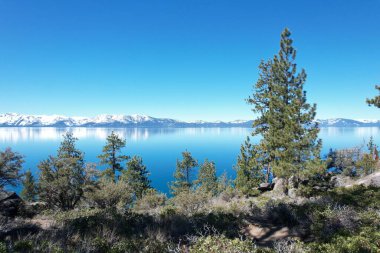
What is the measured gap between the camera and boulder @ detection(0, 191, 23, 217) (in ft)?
49.8

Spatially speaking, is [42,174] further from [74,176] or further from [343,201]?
[343,201]

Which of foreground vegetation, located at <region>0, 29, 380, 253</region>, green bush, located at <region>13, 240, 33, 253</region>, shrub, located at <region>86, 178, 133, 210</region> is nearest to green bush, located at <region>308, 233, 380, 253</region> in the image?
foreground vegetation, located at <region>0, 29, 380, 253</region>

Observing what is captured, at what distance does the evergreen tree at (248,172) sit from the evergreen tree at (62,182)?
15646 millimetres

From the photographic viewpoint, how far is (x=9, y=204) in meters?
15.8

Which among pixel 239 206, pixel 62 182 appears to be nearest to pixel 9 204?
pixel 62 182

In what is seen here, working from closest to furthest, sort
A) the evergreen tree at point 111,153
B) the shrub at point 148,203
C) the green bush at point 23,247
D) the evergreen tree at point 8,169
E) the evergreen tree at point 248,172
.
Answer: the green bush at point 23,247 < the evergreen tree at point 8,169 < the shrub at point 148,203 < the evergreen tree at point 248,172 < the evergreen tree at point 111,153

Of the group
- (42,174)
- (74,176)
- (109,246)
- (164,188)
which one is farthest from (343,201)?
(164,188)

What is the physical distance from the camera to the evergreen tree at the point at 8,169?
505 inches

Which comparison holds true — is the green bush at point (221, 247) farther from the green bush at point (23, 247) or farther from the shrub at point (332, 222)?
the green bush at point (23, 247)

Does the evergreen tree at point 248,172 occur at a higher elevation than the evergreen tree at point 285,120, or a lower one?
lower

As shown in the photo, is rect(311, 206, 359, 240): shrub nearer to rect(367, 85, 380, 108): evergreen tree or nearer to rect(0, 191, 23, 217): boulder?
rect(367, 85, 380, 108): evergreen tree

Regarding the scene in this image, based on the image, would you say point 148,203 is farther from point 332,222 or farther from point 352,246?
point 352,246

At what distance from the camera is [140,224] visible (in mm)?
8680

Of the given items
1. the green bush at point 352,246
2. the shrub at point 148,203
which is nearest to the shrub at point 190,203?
the shrub at point 148,203
